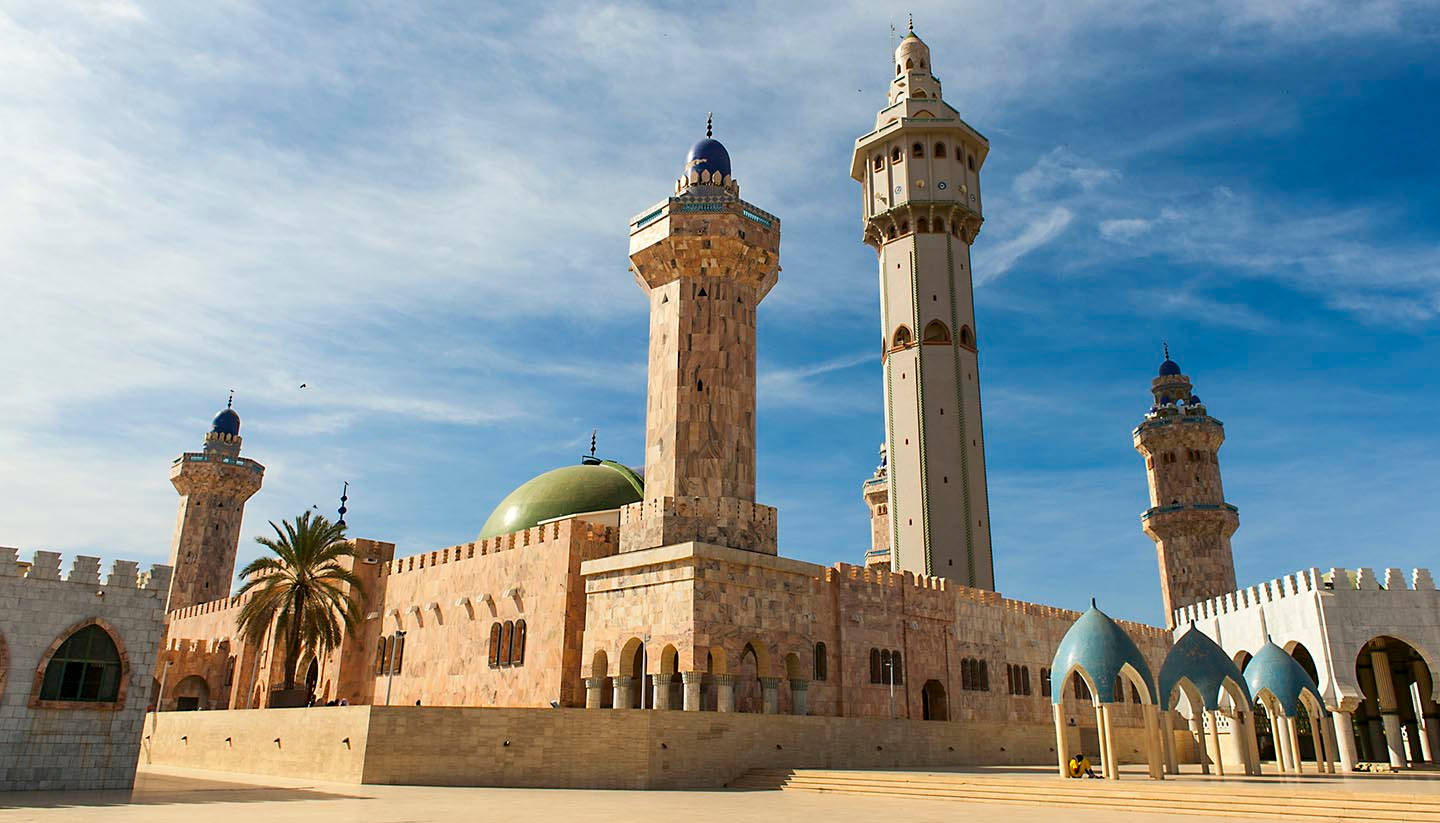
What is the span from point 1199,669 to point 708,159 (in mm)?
20241

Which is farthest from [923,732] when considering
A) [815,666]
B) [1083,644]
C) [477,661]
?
[477,661]

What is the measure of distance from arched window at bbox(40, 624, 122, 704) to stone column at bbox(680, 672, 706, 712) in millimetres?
12232

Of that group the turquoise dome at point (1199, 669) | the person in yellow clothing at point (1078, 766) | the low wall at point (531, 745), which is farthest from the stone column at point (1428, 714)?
the low wall at point (531, 745)

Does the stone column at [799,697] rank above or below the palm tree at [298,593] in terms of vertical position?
below

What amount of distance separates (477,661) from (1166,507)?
138 ft

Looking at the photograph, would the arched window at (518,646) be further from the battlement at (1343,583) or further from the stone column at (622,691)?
the battlement at (1343,583)

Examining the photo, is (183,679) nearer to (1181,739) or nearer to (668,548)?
(668,548)

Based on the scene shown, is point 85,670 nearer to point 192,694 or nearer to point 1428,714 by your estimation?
point 192,694

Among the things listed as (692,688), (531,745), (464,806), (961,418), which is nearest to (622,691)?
(692,688)

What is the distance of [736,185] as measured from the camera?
31578mm

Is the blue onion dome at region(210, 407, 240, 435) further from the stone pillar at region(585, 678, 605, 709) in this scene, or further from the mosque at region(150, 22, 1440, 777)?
the stone pillar at region(585, 678, 605, 709)

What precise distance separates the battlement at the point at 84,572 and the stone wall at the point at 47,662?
19mm

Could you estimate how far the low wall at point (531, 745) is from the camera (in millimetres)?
20031

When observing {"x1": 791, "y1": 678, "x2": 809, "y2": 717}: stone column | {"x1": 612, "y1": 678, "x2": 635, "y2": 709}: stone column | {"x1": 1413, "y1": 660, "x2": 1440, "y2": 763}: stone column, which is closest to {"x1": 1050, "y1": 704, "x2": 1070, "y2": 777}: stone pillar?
{"x1": 791, "y1": 678, "x2": 809, "y2": 717}: stone column
